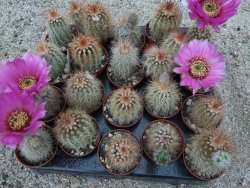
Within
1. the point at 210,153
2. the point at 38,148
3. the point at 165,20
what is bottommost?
the point at 38,148

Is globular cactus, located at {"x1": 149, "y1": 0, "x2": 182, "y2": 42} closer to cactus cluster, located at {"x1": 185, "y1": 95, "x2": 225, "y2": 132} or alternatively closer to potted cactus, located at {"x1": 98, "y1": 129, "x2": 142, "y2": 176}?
cactus cluster, located at {"x1": 185, "y1": 95, "x2": 225, "y2": 132}

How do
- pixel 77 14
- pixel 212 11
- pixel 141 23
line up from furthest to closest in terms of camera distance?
pixel 141 23 < pixel 77 14 < pixel 212 11

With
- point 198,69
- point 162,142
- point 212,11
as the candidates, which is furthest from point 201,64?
point 162,142

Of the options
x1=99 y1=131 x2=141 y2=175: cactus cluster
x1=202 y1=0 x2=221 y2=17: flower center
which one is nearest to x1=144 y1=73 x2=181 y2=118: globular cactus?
Result: x1=99 y1=131 x2=141 y2=175: cactus cluster

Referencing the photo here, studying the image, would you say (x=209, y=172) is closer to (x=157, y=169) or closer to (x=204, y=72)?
(x=157, y=169)

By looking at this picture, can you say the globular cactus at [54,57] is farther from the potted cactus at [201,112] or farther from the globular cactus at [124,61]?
the potted cactus at [201,112]

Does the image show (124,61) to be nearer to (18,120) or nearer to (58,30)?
(58,30)
